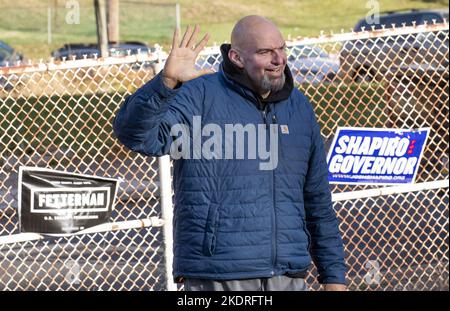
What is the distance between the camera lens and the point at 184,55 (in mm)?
3781

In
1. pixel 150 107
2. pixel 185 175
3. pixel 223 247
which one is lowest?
pixel 223 247

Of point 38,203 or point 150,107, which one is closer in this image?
point 150,107

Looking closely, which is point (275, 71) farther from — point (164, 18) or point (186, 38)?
point (164, 18)

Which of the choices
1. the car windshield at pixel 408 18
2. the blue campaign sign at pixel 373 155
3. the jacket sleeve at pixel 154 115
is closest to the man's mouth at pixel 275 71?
the jacket sleeve at pixel 154 115

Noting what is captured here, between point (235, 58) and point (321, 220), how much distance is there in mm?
861

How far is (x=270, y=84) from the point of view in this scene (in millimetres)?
4051

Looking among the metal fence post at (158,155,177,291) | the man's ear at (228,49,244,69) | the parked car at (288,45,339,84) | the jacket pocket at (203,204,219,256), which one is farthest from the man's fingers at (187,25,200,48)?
the parked car at (288,45,339,84)

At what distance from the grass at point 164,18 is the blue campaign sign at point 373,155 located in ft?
84.0

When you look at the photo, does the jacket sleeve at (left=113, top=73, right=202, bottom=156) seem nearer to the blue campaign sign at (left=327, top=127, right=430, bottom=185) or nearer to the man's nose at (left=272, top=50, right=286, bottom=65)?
the man's nose at (left=272, top=50, right=286, bottom=65)

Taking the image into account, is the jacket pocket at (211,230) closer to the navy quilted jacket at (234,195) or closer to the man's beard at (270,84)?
the navy quilted jacket at (234,195)

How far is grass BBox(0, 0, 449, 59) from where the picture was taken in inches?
1359
